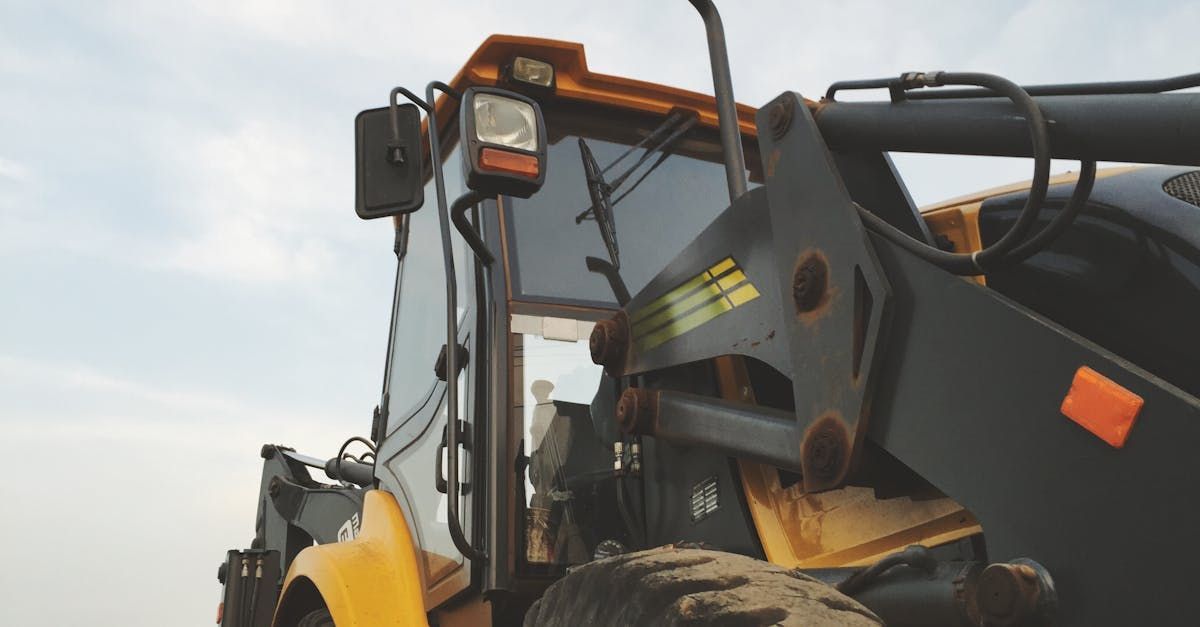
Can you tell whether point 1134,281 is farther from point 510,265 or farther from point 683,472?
point 510,265

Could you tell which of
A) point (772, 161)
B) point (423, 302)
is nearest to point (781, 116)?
point (772, 161)

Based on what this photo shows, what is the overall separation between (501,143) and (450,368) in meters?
0.60

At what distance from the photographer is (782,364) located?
2.04m

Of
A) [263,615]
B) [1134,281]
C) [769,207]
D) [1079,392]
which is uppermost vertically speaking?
[769,207]

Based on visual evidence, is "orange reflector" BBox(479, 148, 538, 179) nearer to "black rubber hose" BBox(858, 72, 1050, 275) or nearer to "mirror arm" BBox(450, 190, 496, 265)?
"mirror arm" BBox(450, 190, 496, 265)

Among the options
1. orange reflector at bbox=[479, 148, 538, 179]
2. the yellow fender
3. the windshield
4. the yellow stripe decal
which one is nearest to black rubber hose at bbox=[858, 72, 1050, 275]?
the yellow stripe decal

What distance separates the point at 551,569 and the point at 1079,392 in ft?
5.00

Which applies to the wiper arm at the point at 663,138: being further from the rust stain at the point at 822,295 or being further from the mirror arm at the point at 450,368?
the rust stain at the point at 822,295

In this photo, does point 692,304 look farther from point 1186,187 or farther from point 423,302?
point 423,302

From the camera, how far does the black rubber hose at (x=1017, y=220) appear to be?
1.56m

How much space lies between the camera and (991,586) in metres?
1.52

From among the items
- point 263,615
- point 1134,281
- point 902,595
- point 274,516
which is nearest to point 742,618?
point 902,595

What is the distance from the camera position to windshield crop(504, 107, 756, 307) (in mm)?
2945

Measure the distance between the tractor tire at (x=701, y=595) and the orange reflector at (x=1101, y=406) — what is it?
1.35 ft
